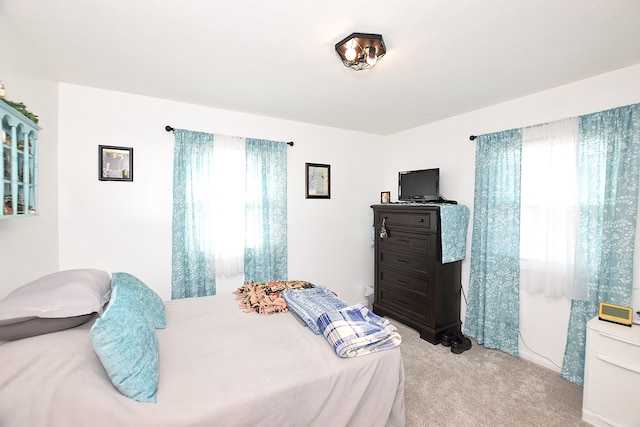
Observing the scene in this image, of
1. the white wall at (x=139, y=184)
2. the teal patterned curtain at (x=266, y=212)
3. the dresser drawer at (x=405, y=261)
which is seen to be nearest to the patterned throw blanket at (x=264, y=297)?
the teal patterned curtain at (x=266, y=212)

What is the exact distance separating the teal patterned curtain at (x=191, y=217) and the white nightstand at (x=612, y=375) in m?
3.33

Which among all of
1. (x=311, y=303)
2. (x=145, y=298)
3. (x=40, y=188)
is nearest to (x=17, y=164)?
(x=145, y=298)

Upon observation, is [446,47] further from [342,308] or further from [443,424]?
[443,424]

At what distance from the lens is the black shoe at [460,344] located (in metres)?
2.89

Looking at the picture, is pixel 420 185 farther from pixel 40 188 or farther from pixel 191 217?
pixel 40 188

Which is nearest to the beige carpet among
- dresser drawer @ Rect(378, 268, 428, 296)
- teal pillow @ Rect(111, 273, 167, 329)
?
dresser drawer @ Rect(378, 268, 428, 296)

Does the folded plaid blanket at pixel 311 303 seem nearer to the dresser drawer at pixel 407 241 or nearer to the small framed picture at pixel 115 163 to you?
the dresser drawer at pixel 407 241

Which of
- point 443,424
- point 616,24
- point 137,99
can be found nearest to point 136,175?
point 137,99

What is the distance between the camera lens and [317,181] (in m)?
3.85

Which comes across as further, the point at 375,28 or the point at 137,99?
the point at 137,99

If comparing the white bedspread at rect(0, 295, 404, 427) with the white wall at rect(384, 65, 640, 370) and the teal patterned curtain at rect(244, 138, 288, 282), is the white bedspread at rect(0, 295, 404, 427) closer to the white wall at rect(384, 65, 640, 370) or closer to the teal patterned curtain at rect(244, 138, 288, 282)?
the teal patterned curtain at rect(244, 138, 288, 282)

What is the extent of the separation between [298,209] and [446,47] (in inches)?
94.8

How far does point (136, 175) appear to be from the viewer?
2812 millimetres

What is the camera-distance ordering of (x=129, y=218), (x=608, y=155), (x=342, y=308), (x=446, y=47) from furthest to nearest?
(x=129, y=218) < (x=608, y=155) < (x=342, y=308) < (x=446, y=47)
